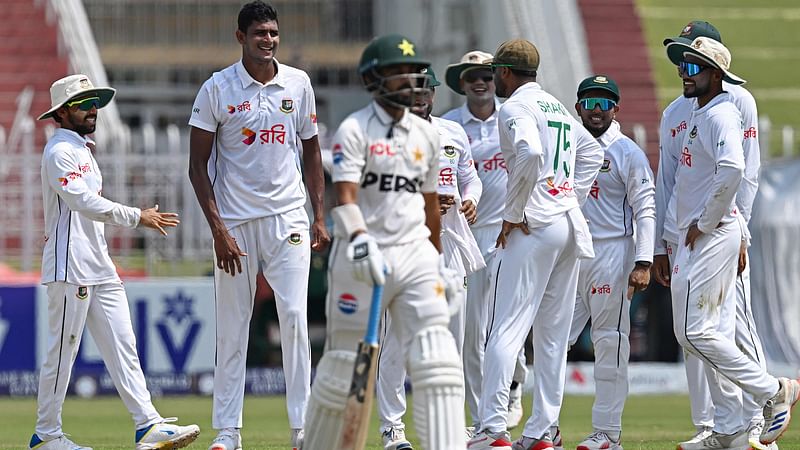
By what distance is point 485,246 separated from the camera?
10.9m

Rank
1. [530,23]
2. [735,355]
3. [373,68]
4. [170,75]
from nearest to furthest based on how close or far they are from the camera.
Result: [373,68]
[735,355]
[530,23]
[170,75]

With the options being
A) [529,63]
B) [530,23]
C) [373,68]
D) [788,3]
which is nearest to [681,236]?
[529,63]

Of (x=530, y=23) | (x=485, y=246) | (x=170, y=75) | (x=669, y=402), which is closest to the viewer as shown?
(x=485, y=246)

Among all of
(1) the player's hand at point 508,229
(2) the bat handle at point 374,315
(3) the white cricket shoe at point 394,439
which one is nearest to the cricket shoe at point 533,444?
(3) the white cricket shoe at point 394,439

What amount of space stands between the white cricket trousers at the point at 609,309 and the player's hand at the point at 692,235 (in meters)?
0.80

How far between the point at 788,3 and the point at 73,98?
67.6 feet

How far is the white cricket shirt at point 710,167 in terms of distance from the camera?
912 cm

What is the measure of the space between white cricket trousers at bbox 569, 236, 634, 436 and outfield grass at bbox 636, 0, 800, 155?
1480 centimetres

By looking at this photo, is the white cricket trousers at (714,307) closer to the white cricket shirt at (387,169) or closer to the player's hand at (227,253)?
the white cricket shirt at (387,169)

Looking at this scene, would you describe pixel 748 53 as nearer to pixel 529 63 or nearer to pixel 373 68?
pixel 529 63

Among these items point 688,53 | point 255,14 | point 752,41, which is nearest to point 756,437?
point 688,53

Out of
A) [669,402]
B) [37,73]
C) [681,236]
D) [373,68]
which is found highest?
[37,73]

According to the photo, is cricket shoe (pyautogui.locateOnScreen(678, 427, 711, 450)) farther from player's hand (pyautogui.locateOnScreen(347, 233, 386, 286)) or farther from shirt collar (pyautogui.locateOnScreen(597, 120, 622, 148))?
player's hand (pyautogui.locateOnScreen(347, 233, 386, 286))

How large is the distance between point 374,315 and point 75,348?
10.2ft
